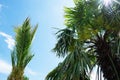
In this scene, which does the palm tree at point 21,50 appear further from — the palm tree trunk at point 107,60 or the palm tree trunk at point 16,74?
the palm tree trunk at point 107,60

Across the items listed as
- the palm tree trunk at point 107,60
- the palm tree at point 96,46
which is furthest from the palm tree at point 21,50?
the palm tree trunk at point 107,60

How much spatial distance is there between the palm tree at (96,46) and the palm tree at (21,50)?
1754 mm

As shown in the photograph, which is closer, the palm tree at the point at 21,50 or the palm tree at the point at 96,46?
the palm tree at the point at 21,50

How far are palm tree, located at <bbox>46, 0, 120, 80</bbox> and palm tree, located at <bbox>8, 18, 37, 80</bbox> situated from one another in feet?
5.75

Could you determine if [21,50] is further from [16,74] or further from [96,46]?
[96,46]

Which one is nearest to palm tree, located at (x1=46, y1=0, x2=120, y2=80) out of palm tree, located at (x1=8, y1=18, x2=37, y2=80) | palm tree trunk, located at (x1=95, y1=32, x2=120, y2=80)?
palm tree trunk, located at (x1=95, y1=32, x2=120, y2=80)

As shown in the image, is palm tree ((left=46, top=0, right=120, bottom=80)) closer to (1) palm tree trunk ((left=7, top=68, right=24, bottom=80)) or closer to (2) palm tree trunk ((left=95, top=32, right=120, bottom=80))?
(2) palm tree trunk ((left=95, top=32, right=120, bottom=80))

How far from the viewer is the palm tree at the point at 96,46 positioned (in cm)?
955

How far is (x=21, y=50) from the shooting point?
8.38m

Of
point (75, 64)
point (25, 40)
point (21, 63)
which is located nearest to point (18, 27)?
point (25, 40)

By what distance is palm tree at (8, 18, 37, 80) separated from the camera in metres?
7.88

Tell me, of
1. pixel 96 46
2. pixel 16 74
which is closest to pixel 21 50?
pixel 16 74

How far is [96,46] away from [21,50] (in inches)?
114

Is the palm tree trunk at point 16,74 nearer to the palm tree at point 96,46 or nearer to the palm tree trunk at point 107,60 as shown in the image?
the palm tree at point 96,46
